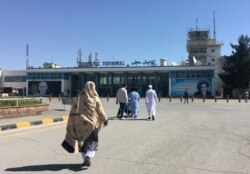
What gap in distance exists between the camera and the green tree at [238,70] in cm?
8050

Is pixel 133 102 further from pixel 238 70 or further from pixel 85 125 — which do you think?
pixel 238 70

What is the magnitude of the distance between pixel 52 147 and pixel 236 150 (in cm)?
451

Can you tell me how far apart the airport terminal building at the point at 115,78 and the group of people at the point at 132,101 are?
64643 millimetres

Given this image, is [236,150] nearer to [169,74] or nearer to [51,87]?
[169,74]

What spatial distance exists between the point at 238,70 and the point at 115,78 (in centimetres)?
2948

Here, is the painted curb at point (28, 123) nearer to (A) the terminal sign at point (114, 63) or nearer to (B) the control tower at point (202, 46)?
(A) the terminal sign at point (114, 63)

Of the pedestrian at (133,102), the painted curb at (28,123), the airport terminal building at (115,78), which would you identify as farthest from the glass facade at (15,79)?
the painted curb at (28,123)

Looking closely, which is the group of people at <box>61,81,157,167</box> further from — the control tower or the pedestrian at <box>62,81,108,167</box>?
the control tower

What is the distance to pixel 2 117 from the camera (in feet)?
62.3

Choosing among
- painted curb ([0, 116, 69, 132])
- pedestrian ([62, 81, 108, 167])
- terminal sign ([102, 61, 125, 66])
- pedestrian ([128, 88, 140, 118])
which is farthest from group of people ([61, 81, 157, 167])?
terminal sign ([102, 61, 125, 66])

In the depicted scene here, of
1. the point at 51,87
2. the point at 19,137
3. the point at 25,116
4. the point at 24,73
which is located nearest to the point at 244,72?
the point at 51,87

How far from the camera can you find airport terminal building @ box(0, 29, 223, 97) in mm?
87312

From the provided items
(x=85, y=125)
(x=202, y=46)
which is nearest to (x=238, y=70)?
(x=202, y=46)

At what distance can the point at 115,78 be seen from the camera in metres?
97.6
